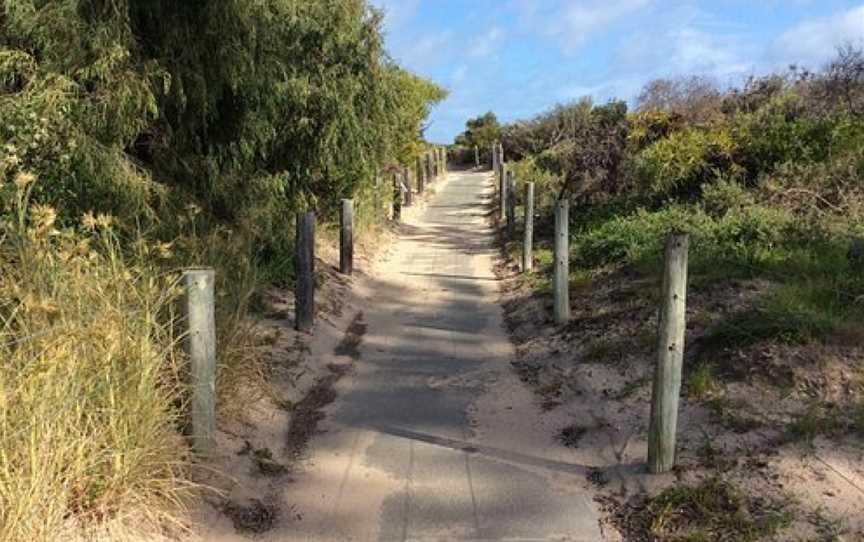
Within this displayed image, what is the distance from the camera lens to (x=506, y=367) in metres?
7.73

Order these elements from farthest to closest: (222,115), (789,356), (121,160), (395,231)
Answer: (395,231), (222,115), (121,160), (789,356)

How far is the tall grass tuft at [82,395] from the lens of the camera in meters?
3.56

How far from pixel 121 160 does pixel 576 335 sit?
4.71 metres

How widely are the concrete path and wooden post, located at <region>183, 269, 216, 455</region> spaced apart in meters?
0.63

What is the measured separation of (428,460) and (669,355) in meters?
1.65

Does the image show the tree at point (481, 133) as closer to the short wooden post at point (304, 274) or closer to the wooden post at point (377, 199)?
the wooden post at point (377, 199)

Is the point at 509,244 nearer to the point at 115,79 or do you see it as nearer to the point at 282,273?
the point at 282,273

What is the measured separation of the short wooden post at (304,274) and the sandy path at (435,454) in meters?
0.65

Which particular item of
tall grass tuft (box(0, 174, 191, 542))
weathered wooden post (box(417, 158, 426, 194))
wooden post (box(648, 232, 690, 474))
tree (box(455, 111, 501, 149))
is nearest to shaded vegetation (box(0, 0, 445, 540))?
tall grass tuft (box(0, 174, 191, 542))

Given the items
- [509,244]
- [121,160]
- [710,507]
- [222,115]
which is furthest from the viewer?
[509,244]

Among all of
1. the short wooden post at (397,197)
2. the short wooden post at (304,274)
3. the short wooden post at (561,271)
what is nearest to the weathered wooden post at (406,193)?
the short wooden post at (397,197)

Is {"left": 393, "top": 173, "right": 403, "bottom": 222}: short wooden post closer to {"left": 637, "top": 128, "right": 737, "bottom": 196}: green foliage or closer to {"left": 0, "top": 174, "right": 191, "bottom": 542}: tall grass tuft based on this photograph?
{"left": 637, "top": 128, "right": 737, "bottom": 196}: green foliage

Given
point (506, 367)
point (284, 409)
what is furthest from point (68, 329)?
point (506, 367)

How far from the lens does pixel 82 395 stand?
4008 millimetres
